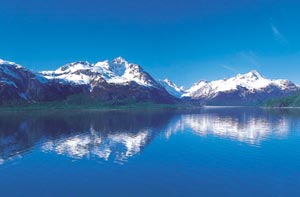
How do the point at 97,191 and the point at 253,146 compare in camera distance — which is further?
the point at 253,146

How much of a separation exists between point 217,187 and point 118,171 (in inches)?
682

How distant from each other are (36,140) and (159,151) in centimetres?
3855

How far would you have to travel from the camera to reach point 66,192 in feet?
134

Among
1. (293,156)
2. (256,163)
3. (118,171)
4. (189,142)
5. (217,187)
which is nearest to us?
(217,187)

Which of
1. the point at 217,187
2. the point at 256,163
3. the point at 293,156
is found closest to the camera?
the point at 217,187

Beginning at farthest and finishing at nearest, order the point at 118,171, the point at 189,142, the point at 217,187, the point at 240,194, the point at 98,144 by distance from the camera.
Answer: the point at 189,142
the point at 98,144
the point at 118,171
the point at 217,187
the point at 240,194

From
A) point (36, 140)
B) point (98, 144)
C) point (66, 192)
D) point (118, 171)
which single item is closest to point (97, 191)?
point (66, 192)

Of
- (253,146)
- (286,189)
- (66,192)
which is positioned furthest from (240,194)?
(253,146)

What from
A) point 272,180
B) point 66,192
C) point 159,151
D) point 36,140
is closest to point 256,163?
point 272,180

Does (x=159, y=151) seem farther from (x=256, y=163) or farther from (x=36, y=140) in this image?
(x=36, y=140)

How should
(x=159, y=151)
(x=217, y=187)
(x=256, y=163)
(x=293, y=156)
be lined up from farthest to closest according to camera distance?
(x=159, y=151) < (x=293, y=156) < (x=256, y=163) < (x=217, y=187)

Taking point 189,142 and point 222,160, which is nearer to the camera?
point 222,160

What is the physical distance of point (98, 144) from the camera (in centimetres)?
7850

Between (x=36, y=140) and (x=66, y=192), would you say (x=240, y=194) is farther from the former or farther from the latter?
(x=36, y=140)
